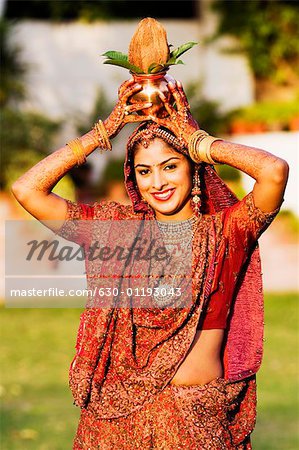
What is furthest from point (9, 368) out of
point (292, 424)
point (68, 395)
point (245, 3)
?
point (245, 3)

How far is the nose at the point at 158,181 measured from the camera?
3732 mm

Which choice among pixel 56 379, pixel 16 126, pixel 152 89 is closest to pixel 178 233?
pixel 152 89

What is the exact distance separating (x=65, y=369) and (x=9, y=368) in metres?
0.52

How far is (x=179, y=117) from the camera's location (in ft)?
12.0

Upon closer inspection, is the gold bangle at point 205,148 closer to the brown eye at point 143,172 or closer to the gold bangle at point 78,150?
the brown eye at point 143,172

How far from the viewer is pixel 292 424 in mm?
7711

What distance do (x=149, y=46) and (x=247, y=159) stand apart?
53cm

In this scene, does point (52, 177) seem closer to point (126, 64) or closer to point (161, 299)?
point (126, 64)

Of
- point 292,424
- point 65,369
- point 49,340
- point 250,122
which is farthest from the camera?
point 250,122

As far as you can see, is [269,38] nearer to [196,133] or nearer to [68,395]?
[68,395]

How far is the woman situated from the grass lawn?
3374mm

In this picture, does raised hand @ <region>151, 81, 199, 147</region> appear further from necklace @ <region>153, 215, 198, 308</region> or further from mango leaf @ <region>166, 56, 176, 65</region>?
necklace @ <region>153, 215, 198, 308</region>

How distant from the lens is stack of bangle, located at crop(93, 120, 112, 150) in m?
3.74

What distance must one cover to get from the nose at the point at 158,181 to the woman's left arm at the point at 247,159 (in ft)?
0.48
